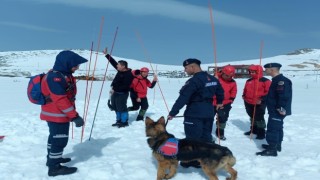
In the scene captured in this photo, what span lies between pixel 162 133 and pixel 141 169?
2.86 ft

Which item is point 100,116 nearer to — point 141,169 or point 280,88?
point 141,169

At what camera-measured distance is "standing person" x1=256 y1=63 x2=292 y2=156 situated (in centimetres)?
635

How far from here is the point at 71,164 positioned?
236 inches

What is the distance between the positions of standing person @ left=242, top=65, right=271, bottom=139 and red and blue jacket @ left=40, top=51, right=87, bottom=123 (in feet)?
14.5

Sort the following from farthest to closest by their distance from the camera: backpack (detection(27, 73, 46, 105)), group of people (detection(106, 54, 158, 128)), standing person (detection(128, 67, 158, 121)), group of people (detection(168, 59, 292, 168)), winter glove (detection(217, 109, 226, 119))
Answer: standing person (detection(128, 67, 158, 121)) < group of people (detection(106, 54, 158, 128)) < winter glove (detection(217, 109, 226, 119)) < group of people (detection(168, 59, 292, 168)) < backpack (detection(27, 73, 46, 105))

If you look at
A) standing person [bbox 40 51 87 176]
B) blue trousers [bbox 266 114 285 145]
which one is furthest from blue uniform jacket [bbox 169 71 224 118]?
standing person [bbox 40 51 87 176]

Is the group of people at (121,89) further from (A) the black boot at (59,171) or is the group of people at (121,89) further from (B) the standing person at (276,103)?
(B) the standing person at (276,103)

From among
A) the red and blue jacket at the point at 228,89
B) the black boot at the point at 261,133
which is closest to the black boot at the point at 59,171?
the red and blue jacket at the point at 228,89

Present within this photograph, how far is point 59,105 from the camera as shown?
198 inches

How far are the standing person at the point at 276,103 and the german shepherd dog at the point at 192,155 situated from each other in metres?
1.89

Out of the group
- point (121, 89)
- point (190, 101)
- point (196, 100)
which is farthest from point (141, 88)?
point (196, 100)

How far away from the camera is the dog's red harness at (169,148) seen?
508cm

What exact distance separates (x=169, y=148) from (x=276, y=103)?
2.69 m

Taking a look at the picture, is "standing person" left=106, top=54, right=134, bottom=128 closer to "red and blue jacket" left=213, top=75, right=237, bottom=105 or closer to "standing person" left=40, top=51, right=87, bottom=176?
"red and blue jacket" left=213, top=75, right=237, bottom=105
